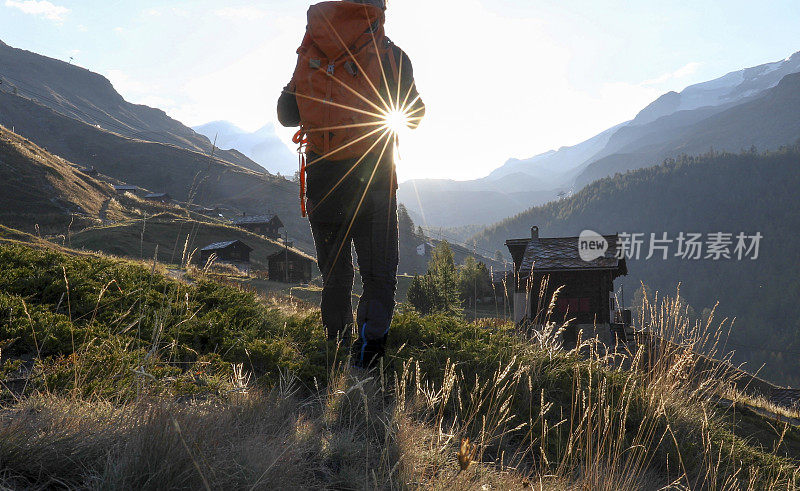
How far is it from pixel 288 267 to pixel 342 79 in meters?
47.3

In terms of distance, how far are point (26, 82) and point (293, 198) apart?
512ft

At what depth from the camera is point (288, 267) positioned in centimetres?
4878

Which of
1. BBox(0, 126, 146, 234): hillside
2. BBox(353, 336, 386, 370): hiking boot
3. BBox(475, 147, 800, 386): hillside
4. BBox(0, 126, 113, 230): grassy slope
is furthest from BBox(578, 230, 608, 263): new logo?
BBox(475, 147, 800, 386): hillside

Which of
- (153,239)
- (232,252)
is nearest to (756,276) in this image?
(232,252)

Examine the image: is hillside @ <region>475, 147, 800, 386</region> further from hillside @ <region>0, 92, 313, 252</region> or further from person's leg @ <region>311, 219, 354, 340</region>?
person's leg @ <region>311, 219, 354, 340</region>

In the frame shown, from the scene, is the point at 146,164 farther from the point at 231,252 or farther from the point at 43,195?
the point at 231,252

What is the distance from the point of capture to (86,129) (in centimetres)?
14838

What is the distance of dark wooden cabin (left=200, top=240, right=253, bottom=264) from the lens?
161 ft

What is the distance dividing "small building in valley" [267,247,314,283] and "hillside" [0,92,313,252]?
73450 mm

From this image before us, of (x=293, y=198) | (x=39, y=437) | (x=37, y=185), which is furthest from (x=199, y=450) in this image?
(x=293, y=198)

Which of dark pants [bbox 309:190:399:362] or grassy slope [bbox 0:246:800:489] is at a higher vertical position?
dark pants [bbox 309:190:399:362]

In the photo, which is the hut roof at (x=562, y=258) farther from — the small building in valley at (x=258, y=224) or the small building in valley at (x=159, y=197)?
the small building in valley at (x=159, y=197)

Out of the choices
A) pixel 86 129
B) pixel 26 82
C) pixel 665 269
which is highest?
pixel 26 82

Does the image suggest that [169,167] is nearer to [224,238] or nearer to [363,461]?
[224,238]
